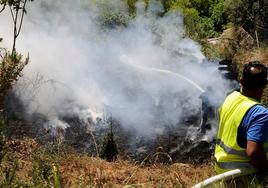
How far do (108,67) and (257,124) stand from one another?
11.8 meters

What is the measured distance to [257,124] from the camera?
312cm

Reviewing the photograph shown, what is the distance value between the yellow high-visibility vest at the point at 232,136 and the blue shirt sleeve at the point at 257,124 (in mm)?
43

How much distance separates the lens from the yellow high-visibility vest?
3.27m

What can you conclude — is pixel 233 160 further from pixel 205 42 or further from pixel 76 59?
pixel 205 42

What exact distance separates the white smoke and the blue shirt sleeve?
8.71 meters

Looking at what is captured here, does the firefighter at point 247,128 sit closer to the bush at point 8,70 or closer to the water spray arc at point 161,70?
the bush at point 8,70

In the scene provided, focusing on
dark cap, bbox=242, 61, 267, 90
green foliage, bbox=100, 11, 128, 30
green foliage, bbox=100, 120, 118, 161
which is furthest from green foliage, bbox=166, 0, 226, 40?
dark cap, bbox=242, 61, 267, 90

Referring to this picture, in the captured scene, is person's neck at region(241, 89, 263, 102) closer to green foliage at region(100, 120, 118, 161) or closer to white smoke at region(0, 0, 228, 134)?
green foliage at region(100, 120, 118, 161)

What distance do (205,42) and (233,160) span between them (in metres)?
15.4

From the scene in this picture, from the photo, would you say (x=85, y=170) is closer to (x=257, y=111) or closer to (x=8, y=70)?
(x=8, y=70)

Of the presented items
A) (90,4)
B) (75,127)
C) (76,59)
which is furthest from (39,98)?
(90,4)

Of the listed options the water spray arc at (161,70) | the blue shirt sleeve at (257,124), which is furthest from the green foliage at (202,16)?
the blue shirt sleeve at (257,124)

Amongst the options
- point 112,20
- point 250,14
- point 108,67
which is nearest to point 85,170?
point 108,67

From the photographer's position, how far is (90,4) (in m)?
19.4
